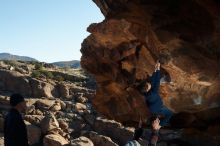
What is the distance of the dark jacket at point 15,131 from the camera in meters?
9.47

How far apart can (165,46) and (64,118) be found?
1166 inches

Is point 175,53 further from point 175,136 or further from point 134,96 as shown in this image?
point 175,136

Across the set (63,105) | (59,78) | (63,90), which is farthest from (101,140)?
(59,78)

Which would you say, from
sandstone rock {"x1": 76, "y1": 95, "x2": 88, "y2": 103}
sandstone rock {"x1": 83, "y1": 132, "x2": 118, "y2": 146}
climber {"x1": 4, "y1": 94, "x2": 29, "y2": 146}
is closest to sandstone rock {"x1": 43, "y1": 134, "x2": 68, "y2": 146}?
sandstone rock {"x1": 83, "y1": 132, "x2": 118, "y2": 146}

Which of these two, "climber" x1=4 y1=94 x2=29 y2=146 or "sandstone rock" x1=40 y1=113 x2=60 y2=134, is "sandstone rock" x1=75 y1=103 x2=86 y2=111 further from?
"climber" x1=4 y1=94 x2=29 y2=146

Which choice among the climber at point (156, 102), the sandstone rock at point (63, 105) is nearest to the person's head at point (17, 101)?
the climber at point (156, 102)

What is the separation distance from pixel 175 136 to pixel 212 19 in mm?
8993

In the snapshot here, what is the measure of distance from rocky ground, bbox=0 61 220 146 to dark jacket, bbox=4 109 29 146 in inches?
405

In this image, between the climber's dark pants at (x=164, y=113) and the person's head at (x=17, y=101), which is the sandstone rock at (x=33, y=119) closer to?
the climber's dark pants at (x=164, y=113)

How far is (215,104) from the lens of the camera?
48.2 feet

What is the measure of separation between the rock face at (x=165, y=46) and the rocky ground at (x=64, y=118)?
4.05 metres

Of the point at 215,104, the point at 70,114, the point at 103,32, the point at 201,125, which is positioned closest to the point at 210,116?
the point at 201,125

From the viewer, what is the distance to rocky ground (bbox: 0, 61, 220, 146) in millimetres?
31778

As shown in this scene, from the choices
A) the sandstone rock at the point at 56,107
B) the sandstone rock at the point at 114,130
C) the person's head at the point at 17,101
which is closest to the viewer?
the person's head at the point at 17,101
